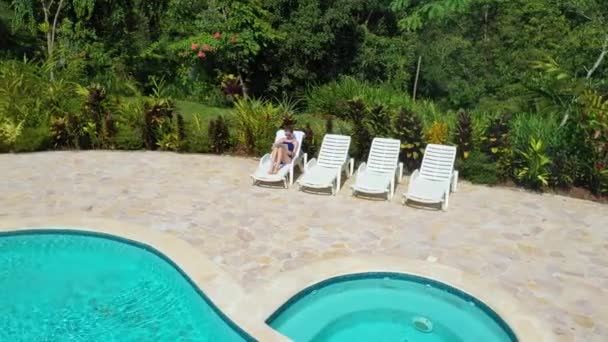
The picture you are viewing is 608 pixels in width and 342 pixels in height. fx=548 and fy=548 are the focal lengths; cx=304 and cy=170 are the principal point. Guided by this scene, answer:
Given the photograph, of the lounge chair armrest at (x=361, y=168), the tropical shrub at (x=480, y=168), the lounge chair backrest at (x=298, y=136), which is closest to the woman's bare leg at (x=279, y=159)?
the lounge chair backrest at (x=298, y=136)

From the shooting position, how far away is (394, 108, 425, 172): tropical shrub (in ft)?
38.3

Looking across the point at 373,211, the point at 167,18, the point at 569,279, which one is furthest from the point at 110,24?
the point at 569,279

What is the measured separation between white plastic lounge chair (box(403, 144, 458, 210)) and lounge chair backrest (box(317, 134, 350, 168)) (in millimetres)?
1670

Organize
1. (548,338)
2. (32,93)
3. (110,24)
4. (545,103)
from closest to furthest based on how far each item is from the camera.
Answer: (548,338) < (545,103) < (32,93) < (110,24)

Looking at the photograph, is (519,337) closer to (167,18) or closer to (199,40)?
(199,40)

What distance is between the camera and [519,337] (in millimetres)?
5871

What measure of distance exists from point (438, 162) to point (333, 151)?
2222mm

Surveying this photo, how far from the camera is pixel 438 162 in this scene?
35.2 feet

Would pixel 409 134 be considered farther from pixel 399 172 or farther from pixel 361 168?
pixel 361 168

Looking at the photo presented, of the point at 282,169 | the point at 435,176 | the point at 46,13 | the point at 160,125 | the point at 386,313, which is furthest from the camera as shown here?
the point at 46,13

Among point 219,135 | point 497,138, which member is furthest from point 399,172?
point 219,135

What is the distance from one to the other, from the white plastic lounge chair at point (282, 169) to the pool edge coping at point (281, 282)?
2.79 m

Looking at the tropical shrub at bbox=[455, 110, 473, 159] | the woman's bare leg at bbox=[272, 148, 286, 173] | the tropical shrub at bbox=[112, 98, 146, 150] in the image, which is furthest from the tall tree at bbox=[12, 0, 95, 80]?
the tropical shrub at bbox=[455, 110, 473, 159]

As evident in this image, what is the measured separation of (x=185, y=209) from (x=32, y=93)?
7.40m
